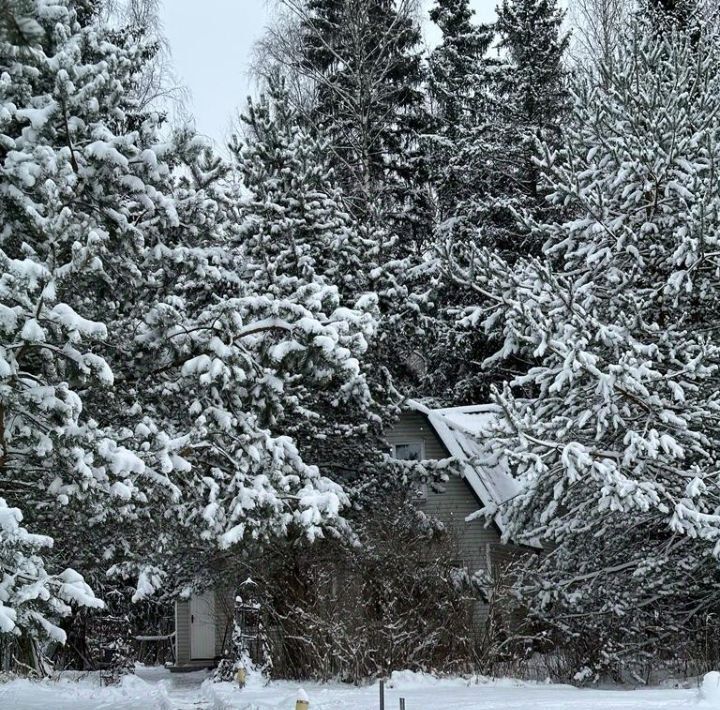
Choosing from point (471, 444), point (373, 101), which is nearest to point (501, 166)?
point (373, 101)

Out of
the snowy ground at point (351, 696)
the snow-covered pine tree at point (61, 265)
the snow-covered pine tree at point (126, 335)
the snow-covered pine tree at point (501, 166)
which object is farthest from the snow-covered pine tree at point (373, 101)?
the snow-covered pine tree at point (61, 265)

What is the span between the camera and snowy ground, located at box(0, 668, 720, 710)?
10805 mm

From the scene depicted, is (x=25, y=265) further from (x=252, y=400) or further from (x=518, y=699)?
(x=518, y=699)

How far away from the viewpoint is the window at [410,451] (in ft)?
78.2

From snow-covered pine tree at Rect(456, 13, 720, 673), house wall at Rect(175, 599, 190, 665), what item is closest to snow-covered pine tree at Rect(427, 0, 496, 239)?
snow-covered pine tree at Rect(456, 13, 720, 673)

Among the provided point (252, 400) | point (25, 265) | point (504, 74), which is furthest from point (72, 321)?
point (504, 74)

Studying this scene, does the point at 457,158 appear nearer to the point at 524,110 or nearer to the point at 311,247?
the point at 524,110

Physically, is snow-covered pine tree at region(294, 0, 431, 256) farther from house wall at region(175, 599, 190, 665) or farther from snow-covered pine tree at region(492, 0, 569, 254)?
house wall at region(175, 599, 190, 665)

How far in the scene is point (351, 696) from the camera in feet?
42.8

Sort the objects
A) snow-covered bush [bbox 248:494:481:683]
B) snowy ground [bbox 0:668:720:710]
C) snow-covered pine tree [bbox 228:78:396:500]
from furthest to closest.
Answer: snow-covered pine tree [bbox 228:78:396:500] < snow-covered bush [bbox 248:494:481:683] < snowy ground [bbox 0:668:720:710]

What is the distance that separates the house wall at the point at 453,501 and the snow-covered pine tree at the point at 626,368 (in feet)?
18.1

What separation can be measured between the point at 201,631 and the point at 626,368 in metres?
15.8

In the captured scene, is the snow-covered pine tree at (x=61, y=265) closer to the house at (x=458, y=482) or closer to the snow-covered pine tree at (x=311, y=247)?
the snow-covered pine tree at (x=311, y=247)

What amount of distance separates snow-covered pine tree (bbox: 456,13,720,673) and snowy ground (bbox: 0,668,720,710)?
6.89 feet
